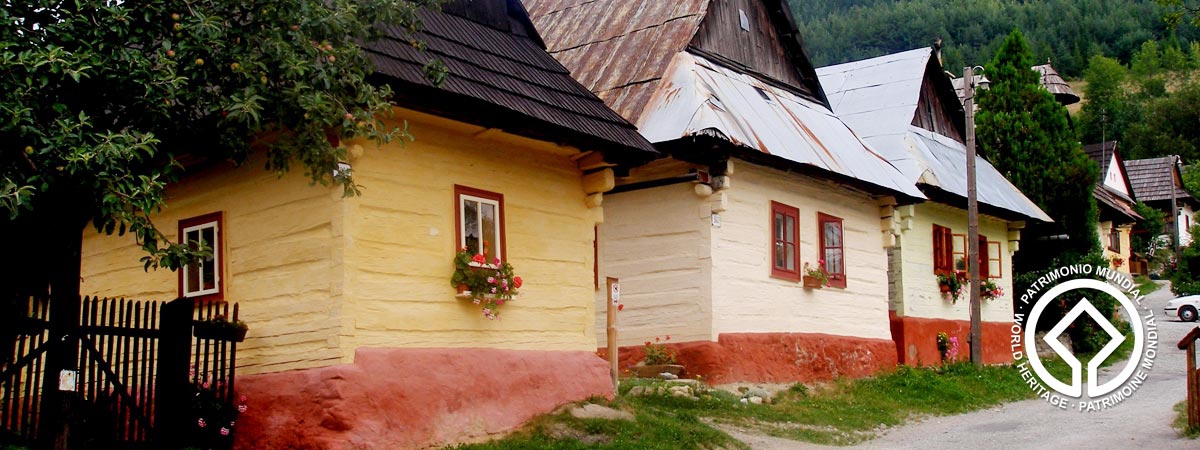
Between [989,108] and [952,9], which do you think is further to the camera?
[952,9]

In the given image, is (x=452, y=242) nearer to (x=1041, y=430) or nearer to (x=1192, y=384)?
(x=1041, y=430)

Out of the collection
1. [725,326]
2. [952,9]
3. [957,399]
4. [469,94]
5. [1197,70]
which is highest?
[952,9]

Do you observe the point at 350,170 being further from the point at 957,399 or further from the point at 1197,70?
the point at 1197,70

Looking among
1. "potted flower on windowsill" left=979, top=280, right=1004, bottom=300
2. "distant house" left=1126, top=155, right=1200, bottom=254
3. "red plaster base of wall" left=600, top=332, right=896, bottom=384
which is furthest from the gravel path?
"distant house" left=1126, top=155, right=1200, bottom=254

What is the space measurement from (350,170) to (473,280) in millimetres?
2014

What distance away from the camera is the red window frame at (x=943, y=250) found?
2336 centimetres

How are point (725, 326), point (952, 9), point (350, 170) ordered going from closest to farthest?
point (350, 170) → point (725, 326) → point (952, 9)

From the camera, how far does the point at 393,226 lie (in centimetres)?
1155

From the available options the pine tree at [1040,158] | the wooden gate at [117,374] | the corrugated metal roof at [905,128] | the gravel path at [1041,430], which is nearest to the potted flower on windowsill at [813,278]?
the gravel path at [1041,430]

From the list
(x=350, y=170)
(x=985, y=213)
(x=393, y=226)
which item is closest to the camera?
(x=350, y=170)

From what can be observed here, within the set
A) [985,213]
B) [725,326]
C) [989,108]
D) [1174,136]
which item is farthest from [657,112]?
[1174,136]

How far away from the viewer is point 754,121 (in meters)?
17.4

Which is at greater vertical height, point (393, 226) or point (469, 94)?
point (469, 94)

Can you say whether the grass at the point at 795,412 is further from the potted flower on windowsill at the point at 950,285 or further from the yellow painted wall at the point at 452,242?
the potted flower on windowsill at the point at 950,285
